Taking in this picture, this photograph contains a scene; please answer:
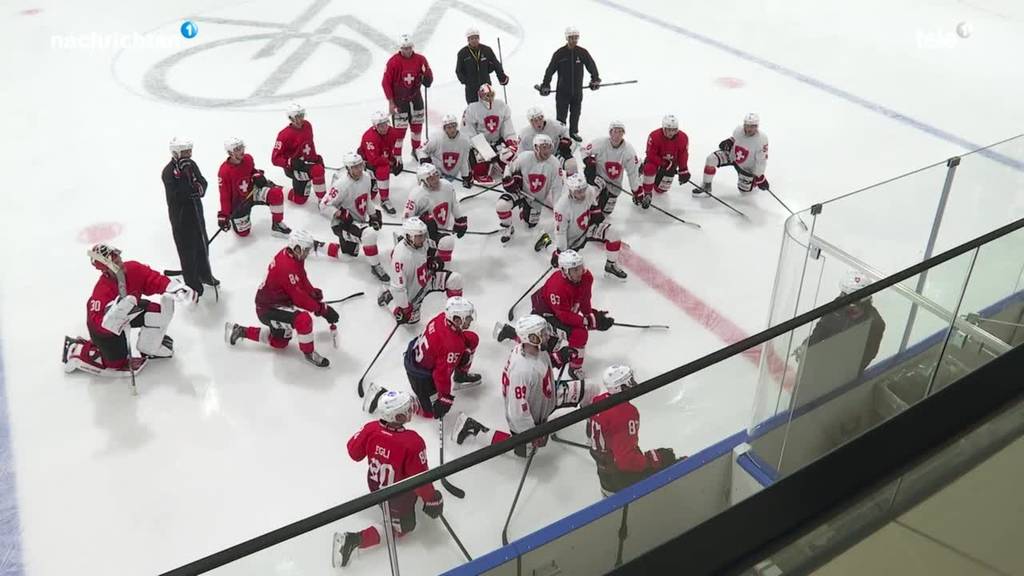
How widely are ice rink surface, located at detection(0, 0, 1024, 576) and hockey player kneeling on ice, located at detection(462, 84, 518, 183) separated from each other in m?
0.40

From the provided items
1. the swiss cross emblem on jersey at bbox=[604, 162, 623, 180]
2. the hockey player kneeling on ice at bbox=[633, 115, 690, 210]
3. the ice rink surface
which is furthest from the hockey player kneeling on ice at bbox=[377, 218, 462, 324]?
the hockey player kneeling on ice at bbox=[633, 115, 690, 210]

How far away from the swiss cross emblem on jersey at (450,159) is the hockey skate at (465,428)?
2.83 m

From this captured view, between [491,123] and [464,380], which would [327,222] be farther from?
[464,380]

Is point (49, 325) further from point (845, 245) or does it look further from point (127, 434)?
point (845, 245)

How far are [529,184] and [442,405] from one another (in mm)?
2389

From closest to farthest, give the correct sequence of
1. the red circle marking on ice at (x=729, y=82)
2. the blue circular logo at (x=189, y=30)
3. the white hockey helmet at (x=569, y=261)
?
the white hockey helmet at (x=569, y=261) → the red circle marking on ice at (x=729, y=82) → the blue circular logo at (x=189, y=30)

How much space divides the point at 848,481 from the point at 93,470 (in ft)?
11.6

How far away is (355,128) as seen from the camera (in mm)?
7824

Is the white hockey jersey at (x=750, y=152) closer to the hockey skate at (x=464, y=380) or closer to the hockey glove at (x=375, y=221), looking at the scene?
the hockey glove at (x=375, y=221)

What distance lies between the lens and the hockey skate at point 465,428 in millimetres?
4020

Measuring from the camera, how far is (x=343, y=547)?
226 centimetres

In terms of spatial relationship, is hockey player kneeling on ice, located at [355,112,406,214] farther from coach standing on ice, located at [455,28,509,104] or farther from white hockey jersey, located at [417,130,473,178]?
coach standing on ice, located at [455,28,509,104]

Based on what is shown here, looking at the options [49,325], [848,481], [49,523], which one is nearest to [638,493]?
[848,481]

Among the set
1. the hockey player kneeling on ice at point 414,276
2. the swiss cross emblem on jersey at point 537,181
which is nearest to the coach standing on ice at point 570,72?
the swiss cross emblem on jersey at point 537,181
